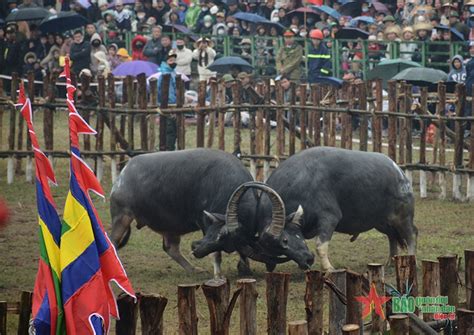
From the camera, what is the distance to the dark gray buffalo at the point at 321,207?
43.1ft

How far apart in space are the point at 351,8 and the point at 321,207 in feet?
57.4

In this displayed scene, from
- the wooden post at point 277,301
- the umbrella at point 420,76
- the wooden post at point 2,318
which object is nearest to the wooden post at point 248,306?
the wooden post at point 277,301

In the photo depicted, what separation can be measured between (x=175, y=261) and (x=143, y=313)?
6582mm

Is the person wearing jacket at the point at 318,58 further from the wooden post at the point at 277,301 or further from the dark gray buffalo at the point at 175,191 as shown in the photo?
the wooden post at the point at 277,301

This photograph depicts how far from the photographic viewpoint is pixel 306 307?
329 inches

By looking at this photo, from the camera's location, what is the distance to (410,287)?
8828mm

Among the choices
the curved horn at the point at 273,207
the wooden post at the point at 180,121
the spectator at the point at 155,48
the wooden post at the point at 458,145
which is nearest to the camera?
the curved horn at the point at 273,207

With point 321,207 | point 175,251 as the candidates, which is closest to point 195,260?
point 175,251

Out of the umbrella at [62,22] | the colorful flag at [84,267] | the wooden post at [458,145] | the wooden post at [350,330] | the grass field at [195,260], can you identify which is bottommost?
the grass field at [195,260]

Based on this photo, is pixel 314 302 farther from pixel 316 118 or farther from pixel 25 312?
pixel 316 118

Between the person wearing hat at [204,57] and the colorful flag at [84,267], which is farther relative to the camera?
the person wearing hat at [204,57]

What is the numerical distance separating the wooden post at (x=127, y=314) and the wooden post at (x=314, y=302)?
1205 mm

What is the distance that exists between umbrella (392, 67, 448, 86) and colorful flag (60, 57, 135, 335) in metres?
15.4

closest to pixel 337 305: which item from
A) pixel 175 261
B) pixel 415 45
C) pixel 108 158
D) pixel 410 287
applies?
pixel 410 287
